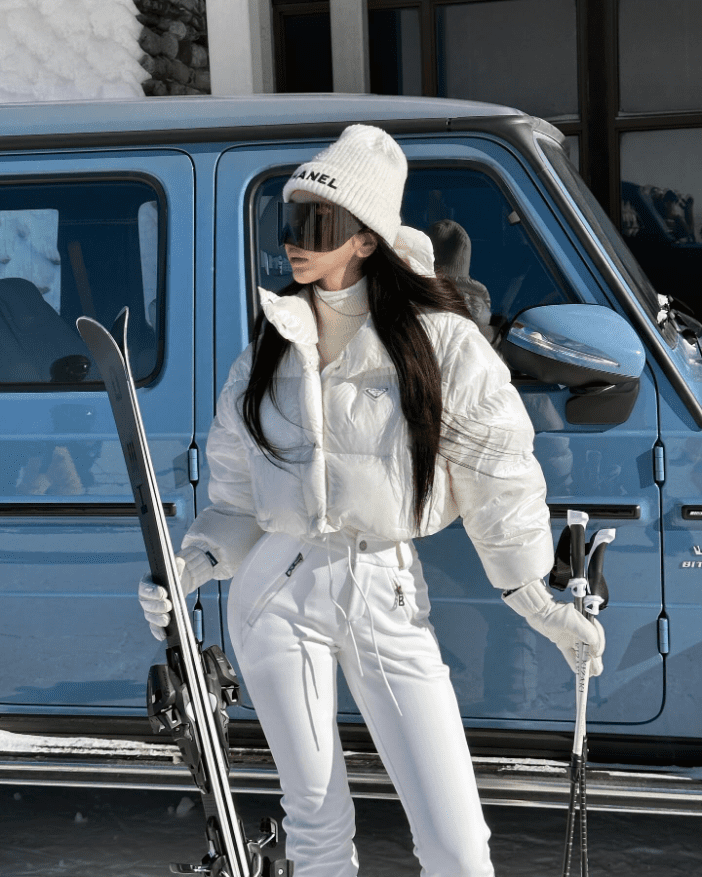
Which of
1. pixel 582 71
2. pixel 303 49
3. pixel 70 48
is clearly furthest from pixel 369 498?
pixel 303 49

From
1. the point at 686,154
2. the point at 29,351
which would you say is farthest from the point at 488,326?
the point at 686,154

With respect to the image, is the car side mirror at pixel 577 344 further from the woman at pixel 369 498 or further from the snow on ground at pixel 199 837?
the snow on ground at pixel 199 837

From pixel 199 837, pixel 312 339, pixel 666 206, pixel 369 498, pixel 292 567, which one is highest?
pixel 312 339

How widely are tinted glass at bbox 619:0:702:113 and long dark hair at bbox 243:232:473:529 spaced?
624 centimetres

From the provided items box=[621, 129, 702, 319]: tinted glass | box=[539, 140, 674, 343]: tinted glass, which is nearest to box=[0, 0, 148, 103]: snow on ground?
box=[621, 129, 702, 319]: tinted glass

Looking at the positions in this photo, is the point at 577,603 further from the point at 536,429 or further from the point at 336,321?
the point at 336,321

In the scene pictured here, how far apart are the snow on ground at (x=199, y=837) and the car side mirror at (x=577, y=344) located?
141cm

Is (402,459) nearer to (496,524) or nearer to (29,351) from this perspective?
(496,524)

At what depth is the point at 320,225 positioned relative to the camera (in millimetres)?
2135

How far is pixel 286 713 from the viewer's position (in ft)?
7.30

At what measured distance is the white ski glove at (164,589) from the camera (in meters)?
2.11

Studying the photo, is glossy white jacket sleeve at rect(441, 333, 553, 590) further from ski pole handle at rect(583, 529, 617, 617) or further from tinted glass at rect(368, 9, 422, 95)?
tinted glass at rect(368, 9, 422, 95)

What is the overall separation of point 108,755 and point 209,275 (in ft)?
4.22

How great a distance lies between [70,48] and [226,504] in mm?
5820
